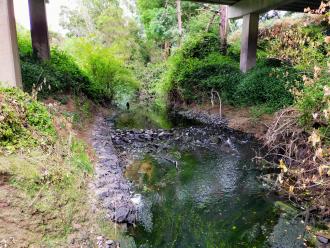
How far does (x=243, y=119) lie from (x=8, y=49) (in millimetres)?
8846

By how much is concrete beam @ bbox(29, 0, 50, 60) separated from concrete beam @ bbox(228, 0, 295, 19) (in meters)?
9.19

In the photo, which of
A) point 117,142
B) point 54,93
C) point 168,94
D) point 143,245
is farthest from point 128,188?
point 168,94

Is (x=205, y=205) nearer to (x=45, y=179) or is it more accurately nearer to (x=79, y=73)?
(x=45, y=179)

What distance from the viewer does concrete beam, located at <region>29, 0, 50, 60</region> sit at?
10450 millimetres

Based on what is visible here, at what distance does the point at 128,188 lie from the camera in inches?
233

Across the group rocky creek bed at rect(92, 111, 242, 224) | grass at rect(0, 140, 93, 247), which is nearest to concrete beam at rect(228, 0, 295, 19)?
rocky creek bed at rect(92, 111, 242, 224)

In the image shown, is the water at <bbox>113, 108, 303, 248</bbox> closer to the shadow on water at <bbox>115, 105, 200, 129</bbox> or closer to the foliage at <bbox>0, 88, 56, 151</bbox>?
the foliage at <bbox>0, 88, 56, 151</bbox>

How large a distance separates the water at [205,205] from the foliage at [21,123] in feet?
7.77

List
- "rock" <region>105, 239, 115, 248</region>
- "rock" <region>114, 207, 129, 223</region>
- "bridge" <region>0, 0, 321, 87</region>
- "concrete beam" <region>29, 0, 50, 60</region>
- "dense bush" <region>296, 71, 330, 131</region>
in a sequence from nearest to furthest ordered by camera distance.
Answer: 1. "rock" <region>105, 239, 115, 248</region>
2. "rock" <region>114, 207, 129, 223</region>
3. "dense bush" <region>296, 71, 330, 131</region>
4. "bridge" <region>0, 0, 321, 87</region>
5. "concrete beam" <region>29, 0, 50, 60</region>

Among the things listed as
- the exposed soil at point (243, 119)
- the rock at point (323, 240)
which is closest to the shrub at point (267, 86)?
the exposed soil at point (243, 119)

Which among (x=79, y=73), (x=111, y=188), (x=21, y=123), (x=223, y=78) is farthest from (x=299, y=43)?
(x=79, y=73)

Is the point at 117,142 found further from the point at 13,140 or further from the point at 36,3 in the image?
the point at 36,3

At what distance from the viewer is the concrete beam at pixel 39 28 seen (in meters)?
10.4

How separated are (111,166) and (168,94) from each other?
11058mm
